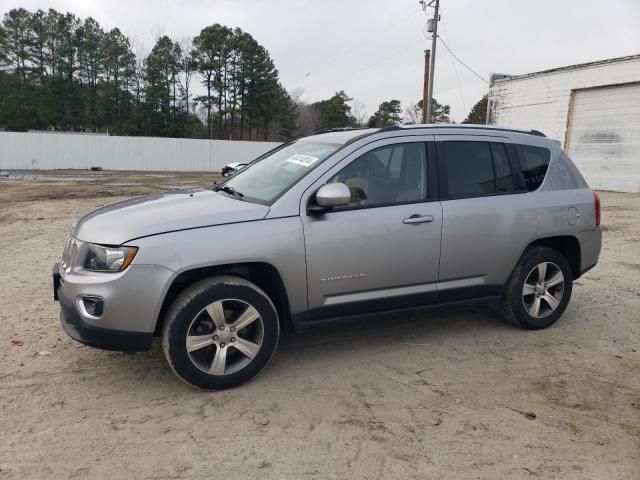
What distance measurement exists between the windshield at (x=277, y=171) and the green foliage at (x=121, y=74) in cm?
4839

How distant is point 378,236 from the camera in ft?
12.8

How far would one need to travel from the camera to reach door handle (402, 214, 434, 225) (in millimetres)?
4016

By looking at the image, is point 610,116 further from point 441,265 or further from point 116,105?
point 116,105

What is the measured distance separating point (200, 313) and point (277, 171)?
1.41m

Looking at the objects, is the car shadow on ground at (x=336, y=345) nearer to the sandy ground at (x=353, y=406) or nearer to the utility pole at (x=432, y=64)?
the sandy ground at (x=353, y=406)

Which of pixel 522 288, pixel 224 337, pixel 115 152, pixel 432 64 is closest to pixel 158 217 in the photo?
pixel 224 337

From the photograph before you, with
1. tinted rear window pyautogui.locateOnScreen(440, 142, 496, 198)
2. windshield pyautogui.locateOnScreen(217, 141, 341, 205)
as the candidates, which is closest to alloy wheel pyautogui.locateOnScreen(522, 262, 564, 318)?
tinted rear window pyautogui.locateOnScreen(440, 142, 496, 198)

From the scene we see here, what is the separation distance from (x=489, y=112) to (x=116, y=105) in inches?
1522

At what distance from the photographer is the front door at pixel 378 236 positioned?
3.77 metres

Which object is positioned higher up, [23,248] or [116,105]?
[116,105]

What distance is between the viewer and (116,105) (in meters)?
50.4

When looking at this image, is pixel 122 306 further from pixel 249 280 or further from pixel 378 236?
pixel 378 236

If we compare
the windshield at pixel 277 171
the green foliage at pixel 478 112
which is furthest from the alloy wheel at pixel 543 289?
the green foliage at pixel 478 112

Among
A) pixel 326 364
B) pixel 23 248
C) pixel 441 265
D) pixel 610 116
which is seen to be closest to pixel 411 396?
pixel 326 364
